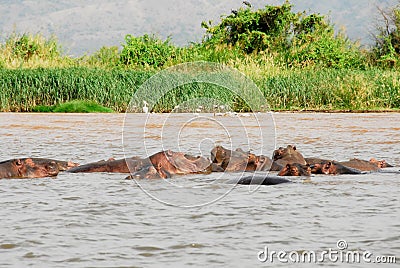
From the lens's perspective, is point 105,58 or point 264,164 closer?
point 264,164

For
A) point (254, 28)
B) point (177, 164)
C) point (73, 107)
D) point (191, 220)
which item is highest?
point (254, 28)

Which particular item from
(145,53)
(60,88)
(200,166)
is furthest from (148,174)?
(145,53)

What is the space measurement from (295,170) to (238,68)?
16637 mm

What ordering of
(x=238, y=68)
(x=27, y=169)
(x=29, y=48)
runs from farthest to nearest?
(x=29, y=48)
(x=238, y=68)
(x=27, y=169)

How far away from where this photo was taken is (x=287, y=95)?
20.9 metres

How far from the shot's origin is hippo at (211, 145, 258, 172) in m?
7.05

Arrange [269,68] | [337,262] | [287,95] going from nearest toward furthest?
[337,262] → [287,95] → [269,68]

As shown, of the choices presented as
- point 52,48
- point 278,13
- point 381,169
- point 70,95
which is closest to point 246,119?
point 70,95

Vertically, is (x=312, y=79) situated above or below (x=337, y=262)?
above

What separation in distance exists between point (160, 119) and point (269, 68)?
7388 millimetres

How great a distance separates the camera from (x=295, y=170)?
676 cm

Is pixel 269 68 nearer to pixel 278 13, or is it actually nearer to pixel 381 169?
pixel 278 13

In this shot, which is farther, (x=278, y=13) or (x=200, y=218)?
(x=278, y=13)

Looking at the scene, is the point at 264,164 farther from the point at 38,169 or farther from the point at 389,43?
the point at 389,43
